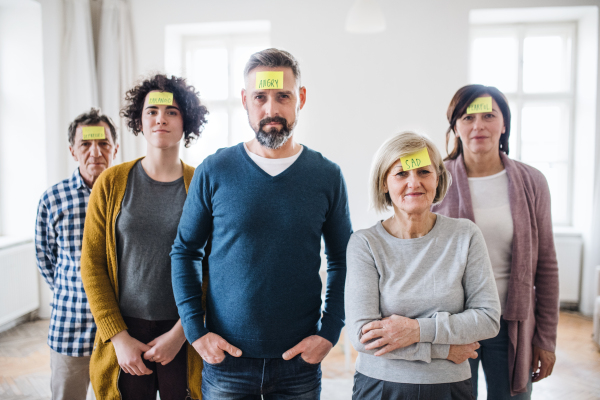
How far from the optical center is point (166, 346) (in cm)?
146

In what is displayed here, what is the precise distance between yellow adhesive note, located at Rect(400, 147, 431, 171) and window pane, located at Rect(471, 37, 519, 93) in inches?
161

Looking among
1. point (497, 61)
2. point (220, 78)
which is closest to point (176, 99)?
point (220, 78)

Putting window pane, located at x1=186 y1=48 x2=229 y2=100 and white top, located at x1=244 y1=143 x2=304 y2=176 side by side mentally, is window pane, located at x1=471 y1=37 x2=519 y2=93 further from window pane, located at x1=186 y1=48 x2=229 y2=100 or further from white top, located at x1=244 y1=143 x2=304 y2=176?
white top, located at x1=244 y1=143 x2=304 y2=176

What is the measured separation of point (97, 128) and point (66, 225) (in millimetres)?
456

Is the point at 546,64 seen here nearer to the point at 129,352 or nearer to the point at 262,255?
the point at 262,255

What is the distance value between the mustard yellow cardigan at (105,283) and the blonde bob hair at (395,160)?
0.70m

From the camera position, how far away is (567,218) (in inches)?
188

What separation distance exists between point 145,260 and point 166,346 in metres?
0.31

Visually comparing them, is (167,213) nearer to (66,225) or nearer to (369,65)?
(66,225)

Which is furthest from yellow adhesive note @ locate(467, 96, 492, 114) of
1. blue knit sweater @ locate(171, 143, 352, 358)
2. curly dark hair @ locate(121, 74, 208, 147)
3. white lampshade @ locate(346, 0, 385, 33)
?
white lampshade @ locate(346, 0, 385, 33)

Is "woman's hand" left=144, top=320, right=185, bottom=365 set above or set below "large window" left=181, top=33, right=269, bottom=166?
below

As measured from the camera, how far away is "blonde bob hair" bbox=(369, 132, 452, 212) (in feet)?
4.27

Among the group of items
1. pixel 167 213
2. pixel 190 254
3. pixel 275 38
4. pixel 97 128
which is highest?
pixel 275 38

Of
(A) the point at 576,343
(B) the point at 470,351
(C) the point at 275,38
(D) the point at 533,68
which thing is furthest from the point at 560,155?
(B) the point at 470,351
